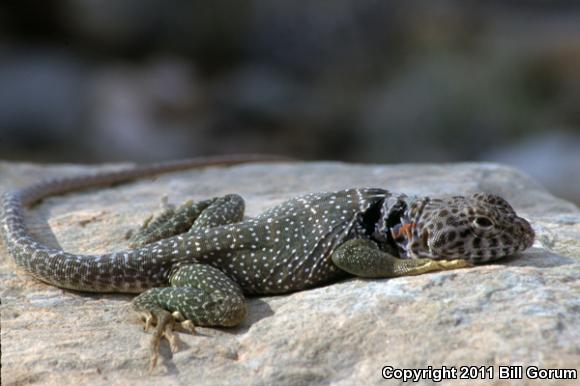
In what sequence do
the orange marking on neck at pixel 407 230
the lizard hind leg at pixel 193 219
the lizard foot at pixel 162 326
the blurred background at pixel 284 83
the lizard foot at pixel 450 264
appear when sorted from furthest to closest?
the blurred background at pixel 284 83 → the lizard hind leg at pixel 193 219 → the orange marking on neck at pixel 407 230 → the lizard foot at pixel 450 264 → the lizard foot at pixel 162 326

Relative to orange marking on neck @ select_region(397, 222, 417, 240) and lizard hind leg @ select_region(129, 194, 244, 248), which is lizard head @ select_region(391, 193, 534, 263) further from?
lizard hind leg @ select_region(129, 194, 244, 248)

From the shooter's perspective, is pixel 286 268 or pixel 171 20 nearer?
pixel 286 268

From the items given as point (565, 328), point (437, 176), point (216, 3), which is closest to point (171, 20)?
point (216, 3)

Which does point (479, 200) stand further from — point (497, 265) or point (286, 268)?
point (286, 268)

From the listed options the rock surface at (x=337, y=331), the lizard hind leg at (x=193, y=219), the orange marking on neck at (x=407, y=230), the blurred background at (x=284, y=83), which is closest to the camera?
the rock surface at (x=337, y=331)

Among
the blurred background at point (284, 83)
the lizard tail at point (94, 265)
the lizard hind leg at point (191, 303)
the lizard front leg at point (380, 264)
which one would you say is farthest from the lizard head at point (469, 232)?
the blurred background at point (284, 83)

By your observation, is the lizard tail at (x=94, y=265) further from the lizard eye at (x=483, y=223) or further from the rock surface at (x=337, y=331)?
the lizard eye at (x=483, y=223)

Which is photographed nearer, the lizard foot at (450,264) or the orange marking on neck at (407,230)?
the lizard foot at (450,264)

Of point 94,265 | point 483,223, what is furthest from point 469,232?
point 94,265
